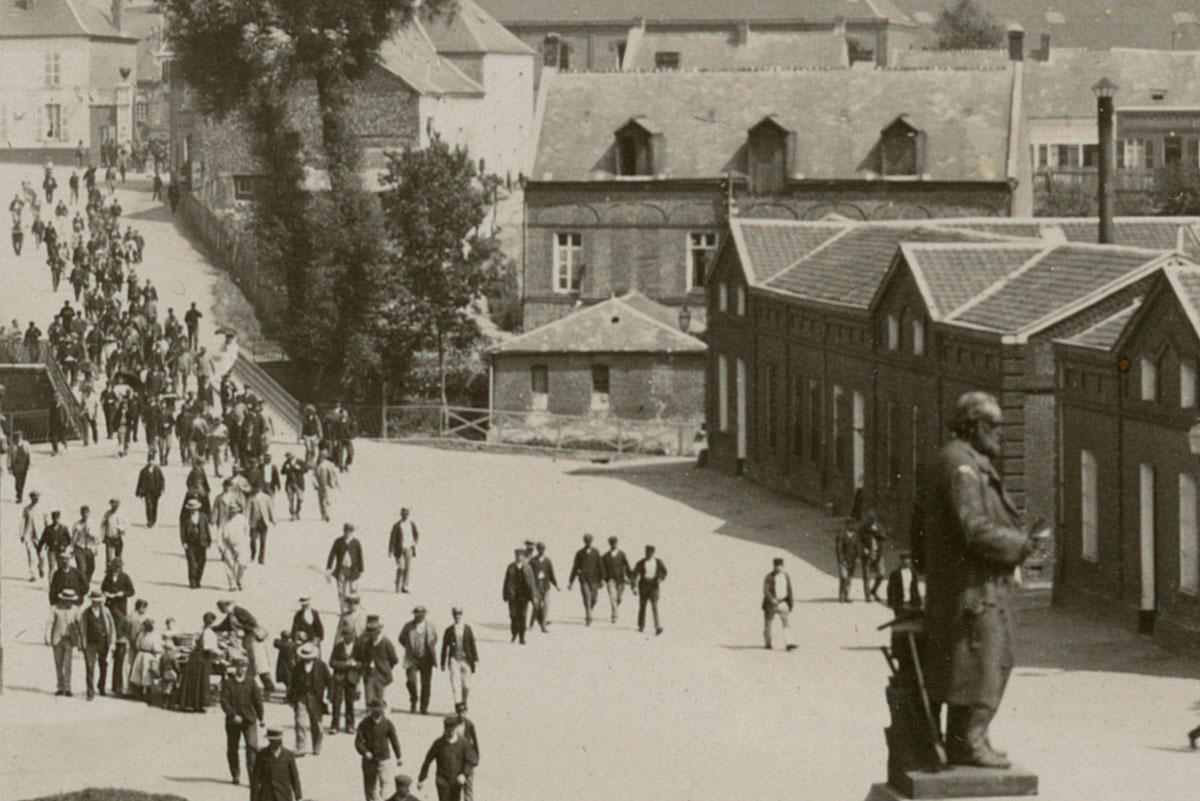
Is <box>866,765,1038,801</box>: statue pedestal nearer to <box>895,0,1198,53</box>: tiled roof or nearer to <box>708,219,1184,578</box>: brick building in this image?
<box>708,219,1184,578</box>: brick building

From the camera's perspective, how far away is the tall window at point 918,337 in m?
45.2

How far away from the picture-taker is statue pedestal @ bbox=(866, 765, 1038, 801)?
11.5 m

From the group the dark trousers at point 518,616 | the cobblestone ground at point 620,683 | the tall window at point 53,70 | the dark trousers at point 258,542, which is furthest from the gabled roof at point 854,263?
the tall window at point 53,70

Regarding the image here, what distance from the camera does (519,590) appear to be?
3475 cm

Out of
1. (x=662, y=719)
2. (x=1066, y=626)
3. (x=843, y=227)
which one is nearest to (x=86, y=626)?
(x=662, y=719)

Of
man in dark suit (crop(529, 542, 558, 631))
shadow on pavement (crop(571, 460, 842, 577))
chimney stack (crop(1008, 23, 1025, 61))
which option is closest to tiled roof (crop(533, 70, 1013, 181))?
shadow on pavement (crop(571, 460, 842, 577))

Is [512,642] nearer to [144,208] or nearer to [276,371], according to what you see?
[276,371]

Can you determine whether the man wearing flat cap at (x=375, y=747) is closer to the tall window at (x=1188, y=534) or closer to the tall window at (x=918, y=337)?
the tall window at (x=1188, y=534)

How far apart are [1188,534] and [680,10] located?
8623 centimetres

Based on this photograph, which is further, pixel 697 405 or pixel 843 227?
pixel 697 405

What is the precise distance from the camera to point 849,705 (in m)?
30.5

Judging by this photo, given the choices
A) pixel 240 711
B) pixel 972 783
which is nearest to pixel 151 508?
pixel 240 711

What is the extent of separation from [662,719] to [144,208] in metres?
57.1

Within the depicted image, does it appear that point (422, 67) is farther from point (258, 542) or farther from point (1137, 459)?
point (1137, 459)
